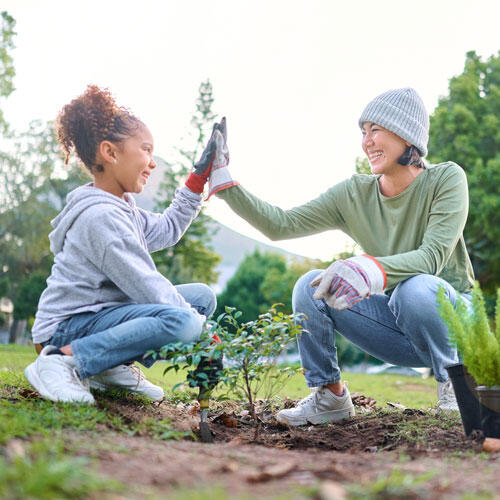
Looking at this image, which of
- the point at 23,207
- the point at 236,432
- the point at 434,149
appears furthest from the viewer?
the point at 23,207

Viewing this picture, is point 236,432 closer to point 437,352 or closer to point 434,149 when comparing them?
point 437,352

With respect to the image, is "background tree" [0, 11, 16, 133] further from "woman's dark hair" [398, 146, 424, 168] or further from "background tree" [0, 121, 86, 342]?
"woman's dark hair" [398, 146, 424, 168]

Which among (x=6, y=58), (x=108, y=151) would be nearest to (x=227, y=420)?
(x=108, y=151)

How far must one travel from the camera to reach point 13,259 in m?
25.5

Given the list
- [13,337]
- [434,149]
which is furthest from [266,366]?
[13,337]

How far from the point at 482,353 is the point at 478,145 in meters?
18.3

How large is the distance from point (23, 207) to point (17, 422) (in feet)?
80.5

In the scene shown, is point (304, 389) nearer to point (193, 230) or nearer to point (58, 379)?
point (58, 379)

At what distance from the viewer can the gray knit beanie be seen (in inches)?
148

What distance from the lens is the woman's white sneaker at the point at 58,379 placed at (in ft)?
9.39

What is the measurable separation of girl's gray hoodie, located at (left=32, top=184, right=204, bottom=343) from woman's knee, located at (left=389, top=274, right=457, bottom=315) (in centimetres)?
117

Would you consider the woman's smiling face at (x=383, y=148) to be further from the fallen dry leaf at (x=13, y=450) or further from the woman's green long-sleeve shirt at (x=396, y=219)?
the fallen dry leaf at (x=13, y=450)

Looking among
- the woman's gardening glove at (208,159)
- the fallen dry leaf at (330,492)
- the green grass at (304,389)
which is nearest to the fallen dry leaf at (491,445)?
the fallen dry leaf at (330,492)

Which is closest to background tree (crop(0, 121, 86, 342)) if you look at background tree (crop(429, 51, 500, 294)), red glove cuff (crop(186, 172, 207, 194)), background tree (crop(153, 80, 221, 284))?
background tree (crop(153, 80, 221, 284))
